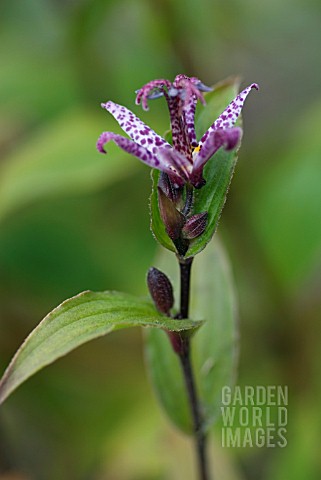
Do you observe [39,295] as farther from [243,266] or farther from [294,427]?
[294,427]

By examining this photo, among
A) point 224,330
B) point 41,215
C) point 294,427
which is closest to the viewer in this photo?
point 224,330

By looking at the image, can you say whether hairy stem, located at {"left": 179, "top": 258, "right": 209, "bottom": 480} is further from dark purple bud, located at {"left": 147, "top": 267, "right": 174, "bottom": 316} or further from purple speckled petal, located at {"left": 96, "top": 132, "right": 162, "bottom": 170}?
purple speckled petal, located at {"left": 96, "top": 132, "right": 162, "bottom": 170}

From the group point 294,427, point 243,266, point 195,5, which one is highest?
point 195,5

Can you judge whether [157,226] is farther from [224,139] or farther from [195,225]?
[224,139]

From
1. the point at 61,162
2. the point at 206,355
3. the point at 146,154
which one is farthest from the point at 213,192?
the point at 61,162

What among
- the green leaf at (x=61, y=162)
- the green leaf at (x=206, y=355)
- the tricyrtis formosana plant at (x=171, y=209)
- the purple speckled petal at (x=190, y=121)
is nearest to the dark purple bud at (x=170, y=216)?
the tricyrtis formosana plant at (x=171, y=209)

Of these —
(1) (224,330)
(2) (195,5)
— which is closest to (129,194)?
(2) (195,5)

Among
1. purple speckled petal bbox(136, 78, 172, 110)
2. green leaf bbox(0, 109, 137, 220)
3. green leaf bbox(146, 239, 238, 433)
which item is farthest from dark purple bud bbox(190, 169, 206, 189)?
green leaf bbox(0, 109, 137, 220)
